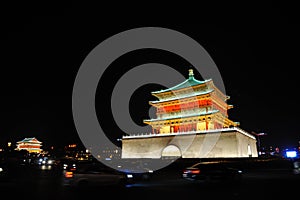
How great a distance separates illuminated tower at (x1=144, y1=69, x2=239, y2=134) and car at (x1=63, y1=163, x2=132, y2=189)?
25.4 metres

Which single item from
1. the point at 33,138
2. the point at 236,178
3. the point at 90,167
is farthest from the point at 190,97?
the point at 33,138

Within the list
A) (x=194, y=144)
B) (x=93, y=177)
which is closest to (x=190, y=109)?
(x=194, y=144)

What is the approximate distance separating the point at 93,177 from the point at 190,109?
28.9 meters

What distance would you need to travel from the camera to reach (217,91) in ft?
136

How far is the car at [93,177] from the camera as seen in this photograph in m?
11.0

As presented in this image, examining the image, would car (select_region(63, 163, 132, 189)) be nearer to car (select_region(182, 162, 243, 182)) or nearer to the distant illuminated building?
car (select_region(182, 162, 243, 182))

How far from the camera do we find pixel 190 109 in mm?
38625

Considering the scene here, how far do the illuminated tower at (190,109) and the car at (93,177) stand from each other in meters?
25.4

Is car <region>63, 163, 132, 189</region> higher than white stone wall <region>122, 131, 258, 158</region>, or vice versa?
white stone wall <region>122, 131, 258, 158</region>

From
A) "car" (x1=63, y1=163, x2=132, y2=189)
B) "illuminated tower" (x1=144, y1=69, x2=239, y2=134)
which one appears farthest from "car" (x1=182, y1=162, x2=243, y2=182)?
"illuminated tower" (x1=144, y1=69, x2=239, y2=134)

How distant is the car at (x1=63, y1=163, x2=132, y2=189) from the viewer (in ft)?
36.0

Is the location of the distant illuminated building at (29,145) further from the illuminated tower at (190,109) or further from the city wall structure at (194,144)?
the illuminated tower at (190,109)

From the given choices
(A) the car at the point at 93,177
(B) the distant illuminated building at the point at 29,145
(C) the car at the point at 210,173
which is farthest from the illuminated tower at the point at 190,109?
(B) the distant illuminated building at the point at 29,145

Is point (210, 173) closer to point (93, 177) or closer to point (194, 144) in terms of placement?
point (93, 177)
